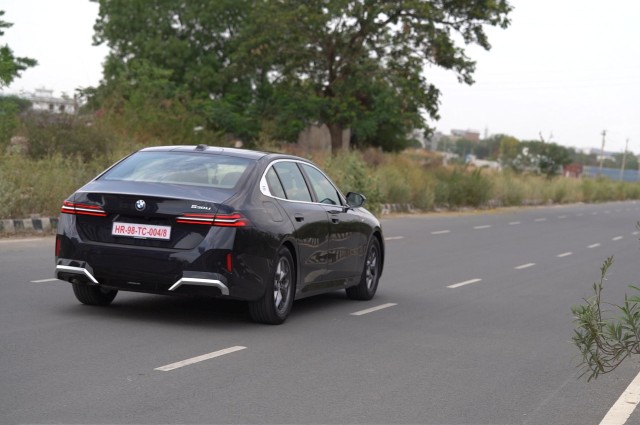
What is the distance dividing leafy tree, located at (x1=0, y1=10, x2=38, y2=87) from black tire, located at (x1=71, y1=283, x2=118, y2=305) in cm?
1227

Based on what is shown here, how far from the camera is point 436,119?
46.0 m

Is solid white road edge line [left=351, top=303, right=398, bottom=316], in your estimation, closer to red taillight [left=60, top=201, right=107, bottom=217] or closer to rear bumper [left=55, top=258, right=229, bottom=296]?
rear bumper [left=55, top=258, right=229, bottom=296]

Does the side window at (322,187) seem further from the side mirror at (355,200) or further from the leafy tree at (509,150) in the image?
the leafy tree at (509,150)

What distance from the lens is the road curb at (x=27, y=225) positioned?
1855 centimetres

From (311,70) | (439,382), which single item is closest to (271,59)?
(311,70)

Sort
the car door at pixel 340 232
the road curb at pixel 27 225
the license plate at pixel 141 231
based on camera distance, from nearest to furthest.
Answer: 1. the license plate at pixel 141 231
2. the car door at pixel 340 232
3. the road curb at pixel 27 225

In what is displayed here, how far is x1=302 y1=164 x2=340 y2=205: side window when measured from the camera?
37.8ft

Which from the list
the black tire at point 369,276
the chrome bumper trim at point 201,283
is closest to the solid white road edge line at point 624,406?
the chrome bumper trim at point 201,283

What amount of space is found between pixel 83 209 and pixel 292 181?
2226mm

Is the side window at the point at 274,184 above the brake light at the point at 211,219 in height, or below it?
above

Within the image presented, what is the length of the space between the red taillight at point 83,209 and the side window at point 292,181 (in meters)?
1.86

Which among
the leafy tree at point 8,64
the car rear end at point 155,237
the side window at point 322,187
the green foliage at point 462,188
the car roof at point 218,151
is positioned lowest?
the green foliage at point 462,188

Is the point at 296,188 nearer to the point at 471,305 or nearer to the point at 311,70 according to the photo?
the point at 471,305

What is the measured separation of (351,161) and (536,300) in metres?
18.4
